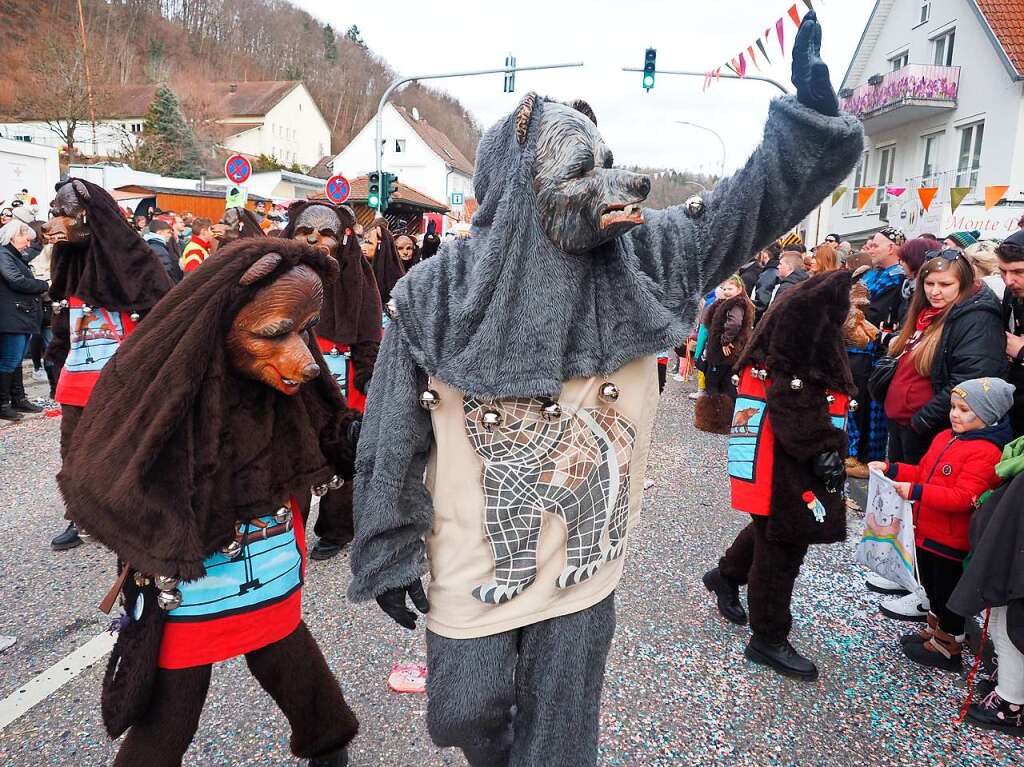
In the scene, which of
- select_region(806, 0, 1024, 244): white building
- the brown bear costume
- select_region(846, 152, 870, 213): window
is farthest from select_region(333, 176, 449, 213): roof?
the brown bear costume

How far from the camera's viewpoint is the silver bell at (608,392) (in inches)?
65.0

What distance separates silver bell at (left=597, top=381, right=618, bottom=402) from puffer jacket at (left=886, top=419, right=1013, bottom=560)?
2181mm

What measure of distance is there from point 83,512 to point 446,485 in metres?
0.95

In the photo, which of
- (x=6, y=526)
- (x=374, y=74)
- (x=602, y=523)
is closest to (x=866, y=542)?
(x=602, y=523)

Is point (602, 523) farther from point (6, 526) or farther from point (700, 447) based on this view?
point (700, 447)

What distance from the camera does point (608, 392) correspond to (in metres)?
1.65

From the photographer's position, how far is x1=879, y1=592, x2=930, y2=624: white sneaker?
11.7 ft

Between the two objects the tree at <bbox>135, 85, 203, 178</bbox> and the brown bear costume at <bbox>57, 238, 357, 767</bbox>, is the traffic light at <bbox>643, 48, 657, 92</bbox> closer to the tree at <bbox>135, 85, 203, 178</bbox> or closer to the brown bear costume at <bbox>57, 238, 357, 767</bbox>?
the brown bear costume at <bbox>57, 238, 357, 767</bbox>

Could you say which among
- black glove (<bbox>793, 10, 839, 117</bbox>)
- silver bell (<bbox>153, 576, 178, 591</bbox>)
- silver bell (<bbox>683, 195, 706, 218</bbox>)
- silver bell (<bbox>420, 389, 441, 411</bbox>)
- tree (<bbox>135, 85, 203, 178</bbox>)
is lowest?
silver bell (<bbox>153, 576, 178, 591</bbox>)

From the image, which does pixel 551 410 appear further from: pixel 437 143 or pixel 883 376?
pixel 437 143

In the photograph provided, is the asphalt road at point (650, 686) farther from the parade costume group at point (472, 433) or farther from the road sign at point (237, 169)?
the road sign at point (237, 169)

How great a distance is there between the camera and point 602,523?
175cm

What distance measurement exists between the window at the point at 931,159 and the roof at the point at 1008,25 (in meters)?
3.28

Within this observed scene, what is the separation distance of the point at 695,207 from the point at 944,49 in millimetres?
24765
